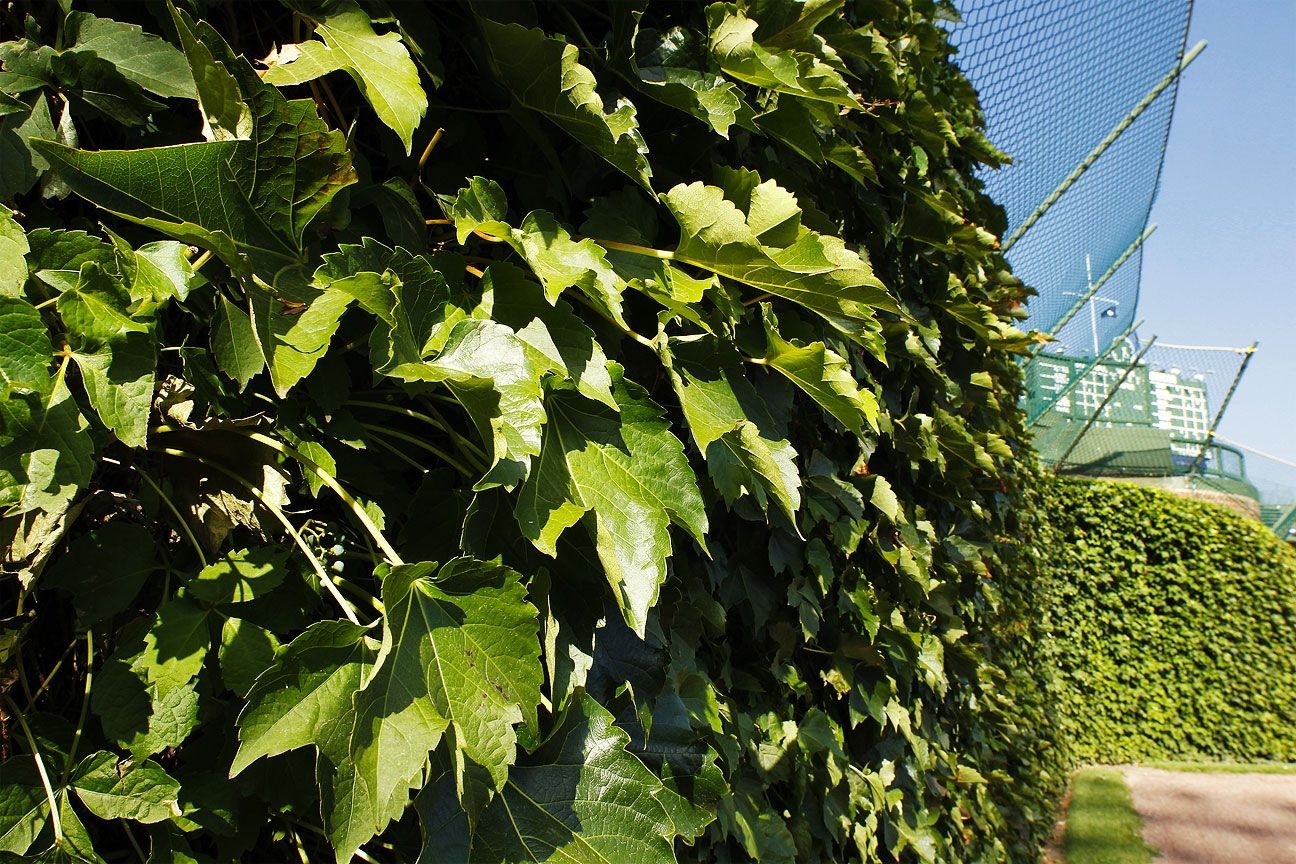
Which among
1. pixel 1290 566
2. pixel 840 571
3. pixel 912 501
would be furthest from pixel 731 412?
pixel 1290 566

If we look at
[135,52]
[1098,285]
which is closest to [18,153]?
[135,52]

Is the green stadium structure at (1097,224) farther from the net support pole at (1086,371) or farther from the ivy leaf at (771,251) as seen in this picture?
the ivy leaf at (771,251)

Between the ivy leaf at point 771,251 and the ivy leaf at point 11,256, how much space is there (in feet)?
2.38

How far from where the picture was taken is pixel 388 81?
897mm

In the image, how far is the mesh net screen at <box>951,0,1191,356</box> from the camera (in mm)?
4559

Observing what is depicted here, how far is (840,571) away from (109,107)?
5.77 feet

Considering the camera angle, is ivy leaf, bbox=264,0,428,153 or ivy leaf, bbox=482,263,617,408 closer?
ivy leaf, bbox=264,0,428,153

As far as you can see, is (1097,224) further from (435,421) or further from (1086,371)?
(435,421)

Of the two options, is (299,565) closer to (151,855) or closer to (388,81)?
(151,855)

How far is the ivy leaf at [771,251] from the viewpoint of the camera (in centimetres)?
113

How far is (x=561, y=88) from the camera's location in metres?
1.06

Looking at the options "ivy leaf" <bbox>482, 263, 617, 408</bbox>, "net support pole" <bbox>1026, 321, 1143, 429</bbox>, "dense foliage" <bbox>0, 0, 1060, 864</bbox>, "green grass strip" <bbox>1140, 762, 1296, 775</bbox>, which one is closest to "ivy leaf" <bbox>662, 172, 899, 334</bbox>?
"dense foliage" <bbox>0, 0, 1060, 864</bbox>

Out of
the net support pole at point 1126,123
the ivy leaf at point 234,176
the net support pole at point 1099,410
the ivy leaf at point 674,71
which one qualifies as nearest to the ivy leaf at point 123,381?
the ivy leaf at point 234,176

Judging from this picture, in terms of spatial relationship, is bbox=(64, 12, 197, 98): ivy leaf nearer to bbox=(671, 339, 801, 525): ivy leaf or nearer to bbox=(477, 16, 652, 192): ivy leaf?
bbox=(477, 16, 652, 192): ivy leaf
